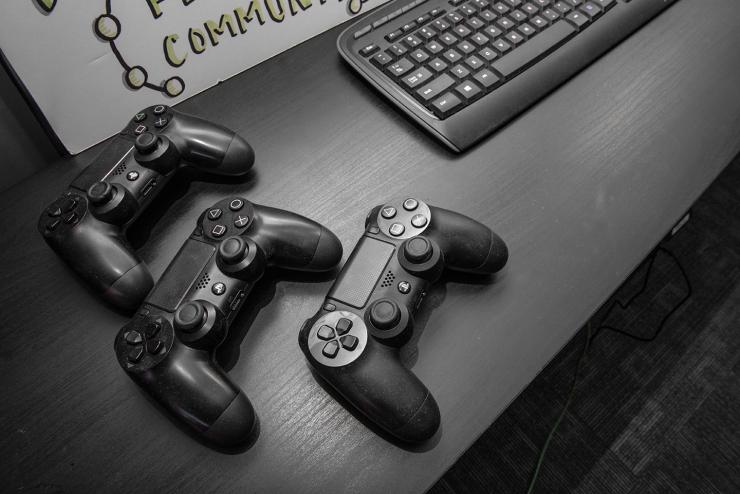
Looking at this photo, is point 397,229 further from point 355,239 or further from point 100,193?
point 100,193

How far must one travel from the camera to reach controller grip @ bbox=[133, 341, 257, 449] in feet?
1.20

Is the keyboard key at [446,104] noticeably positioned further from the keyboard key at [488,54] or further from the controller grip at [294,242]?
the controller grip at [294,242]

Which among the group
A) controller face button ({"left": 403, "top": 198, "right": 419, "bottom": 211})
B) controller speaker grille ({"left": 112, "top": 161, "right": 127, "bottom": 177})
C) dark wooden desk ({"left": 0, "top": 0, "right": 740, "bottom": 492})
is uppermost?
controller speaker grille ({"left": 112, "top": 161, "right": 127, "bottom": 177})

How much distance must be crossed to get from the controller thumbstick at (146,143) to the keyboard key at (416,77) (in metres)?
0.22

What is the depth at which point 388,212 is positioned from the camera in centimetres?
43

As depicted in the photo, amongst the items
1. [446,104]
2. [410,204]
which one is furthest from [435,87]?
[410,204]

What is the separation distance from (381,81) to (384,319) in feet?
0.85

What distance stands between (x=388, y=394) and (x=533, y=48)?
361 millimetres

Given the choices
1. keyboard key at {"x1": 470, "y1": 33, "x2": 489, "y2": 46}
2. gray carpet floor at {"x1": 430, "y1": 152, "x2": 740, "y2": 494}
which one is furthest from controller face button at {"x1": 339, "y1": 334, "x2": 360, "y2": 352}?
gray carpet floor at {"x1": 430, "y1": 152, "x2": 740, "y2": 494}

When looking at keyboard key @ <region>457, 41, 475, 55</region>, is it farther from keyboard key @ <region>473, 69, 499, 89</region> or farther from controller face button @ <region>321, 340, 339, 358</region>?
controller face button @ <region>321, 340, 339, 358</region>

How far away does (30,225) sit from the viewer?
0.50 meters

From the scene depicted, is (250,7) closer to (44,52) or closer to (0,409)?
(44,52)

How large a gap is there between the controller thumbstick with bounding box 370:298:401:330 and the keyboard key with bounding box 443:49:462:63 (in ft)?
0.85

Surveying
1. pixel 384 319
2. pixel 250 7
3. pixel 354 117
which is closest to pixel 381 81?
pixel 354 117
